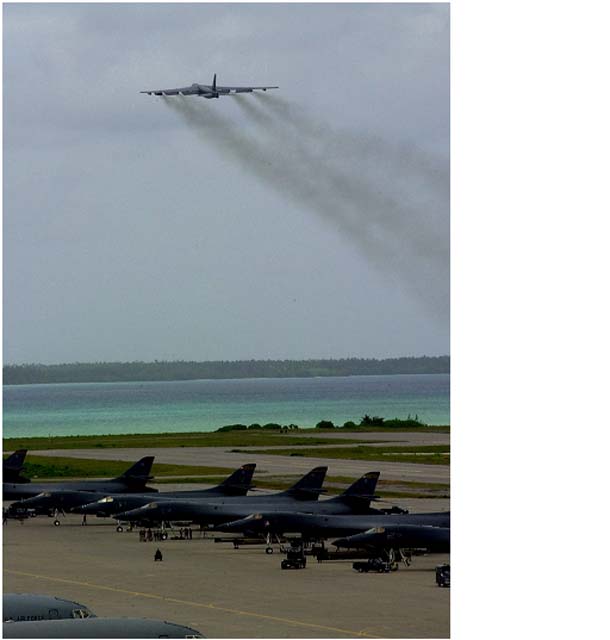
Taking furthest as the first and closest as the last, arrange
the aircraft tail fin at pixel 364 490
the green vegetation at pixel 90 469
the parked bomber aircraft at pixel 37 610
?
the green vegetation at pixel 90 469 < the aircraft tail fin at pixel 364 490 < the parked bomber aircraft at pixel 37 610

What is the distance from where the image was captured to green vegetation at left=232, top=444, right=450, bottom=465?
15855 centimetres

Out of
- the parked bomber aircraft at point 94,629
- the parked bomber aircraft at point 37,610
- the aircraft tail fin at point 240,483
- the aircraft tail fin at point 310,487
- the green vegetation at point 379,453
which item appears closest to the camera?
the parked bomber aircraft at point 94,629

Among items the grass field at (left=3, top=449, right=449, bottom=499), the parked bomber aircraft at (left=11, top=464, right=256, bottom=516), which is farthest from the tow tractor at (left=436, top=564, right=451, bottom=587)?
the grass field at (left=3, top=449, right=449, bottom=499)

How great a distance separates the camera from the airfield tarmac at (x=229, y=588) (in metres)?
55.7

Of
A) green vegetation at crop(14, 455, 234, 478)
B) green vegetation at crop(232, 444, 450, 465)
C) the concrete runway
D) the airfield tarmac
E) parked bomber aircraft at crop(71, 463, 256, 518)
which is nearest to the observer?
the airfield tarmac

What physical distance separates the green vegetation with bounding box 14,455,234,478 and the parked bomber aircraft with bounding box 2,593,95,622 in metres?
93.9

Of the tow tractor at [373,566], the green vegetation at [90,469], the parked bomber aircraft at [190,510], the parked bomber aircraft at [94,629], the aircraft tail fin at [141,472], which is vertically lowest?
the tow tractor at [373,566]

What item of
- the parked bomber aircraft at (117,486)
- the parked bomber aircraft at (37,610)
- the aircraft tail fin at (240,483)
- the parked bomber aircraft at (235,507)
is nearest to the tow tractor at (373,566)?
the parked bomber aircraft at (235,507)

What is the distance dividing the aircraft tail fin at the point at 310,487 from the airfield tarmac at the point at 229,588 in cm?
971

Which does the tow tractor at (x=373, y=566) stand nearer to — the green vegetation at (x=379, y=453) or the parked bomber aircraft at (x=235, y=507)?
the parked bomber aircraft at (x=235, y=507)

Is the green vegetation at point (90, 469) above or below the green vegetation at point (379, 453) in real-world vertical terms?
below

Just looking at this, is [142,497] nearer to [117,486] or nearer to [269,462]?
[117,486]

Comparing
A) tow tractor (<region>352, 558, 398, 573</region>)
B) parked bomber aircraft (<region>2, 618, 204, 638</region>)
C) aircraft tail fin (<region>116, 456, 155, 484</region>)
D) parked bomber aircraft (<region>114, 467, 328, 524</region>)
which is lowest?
tow tractor (<region>352, 558, 398, 573</region>)

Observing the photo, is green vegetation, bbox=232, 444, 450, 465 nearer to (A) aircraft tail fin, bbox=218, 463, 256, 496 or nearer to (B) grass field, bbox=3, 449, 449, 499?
(B) grass field, bbox=3, 449, 449, 499
